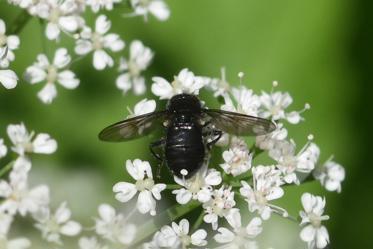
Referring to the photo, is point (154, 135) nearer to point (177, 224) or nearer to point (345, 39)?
point (177, 224)

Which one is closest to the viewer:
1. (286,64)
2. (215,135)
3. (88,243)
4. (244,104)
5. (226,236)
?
(88,243)

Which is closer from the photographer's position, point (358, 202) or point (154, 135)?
point (154, 135)

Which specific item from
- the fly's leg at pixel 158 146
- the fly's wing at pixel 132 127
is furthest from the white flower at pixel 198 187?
the fly's wing at pixel 132 127

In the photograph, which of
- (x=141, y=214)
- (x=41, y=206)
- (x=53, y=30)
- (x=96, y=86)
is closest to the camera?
(x=41, y=206)

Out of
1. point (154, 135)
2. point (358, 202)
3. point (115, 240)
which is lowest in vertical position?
point (115, 240)

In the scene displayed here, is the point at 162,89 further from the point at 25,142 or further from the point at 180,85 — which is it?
the point at 25,142

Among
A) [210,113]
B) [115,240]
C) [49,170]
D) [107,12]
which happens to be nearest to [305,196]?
[210,113]

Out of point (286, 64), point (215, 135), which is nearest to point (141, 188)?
point (215, 135)

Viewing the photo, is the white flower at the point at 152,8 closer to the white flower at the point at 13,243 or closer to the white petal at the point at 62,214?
the white petal at the point at 62,214
